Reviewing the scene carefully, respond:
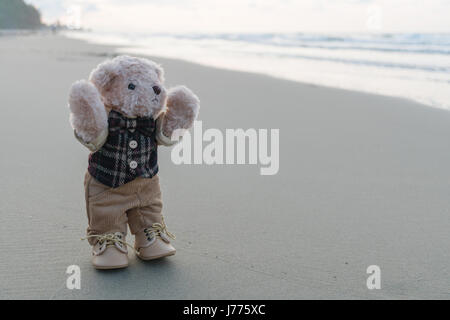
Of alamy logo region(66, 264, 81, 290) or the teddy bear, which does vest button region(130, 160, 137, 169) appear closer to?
the teddy bear

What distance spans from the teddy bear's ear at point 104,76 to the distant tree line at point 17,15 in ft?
226

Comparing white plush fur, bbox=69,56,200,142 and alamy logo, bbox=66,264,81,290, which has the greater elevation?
white plush fur, bbox=69,56,200,142

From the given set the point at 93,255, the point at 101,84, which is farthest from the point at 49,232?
the point at 101,84

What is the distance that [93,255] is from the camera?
86.0 inches

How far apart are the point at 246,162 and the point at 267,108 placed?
2.11m

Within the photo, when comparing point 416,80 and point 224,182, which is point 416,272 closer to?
point 224,182

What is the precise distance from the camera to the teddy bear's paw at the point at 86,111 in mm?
2041

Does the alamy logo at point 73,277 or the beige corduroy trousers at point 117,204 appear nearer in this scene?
the alamy logo at point 73,277

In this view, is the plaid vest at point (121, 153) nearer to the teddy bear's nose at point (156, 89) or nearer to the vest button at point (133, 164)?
the vest button at point (133, 164)

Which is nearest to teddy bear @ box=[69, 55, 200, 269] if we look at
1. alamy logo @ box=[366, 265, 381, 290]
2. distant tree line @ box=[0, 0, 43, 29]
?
alamy logo @ box=[366, 265, 381, 290]

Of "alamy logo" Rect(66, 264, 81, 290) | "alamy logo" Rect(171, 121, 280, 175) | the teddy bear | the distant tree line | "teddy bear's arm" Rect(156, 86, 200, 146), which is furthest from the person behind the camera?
the distant tree line

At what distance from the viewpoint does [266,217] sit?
107 inches

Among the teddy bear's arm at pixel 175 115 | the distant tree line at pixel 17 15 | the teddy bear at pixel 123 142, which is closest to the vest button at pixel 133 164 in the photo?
the teddy bear at pixel 123 142

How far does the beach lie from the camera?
2.04 metres
